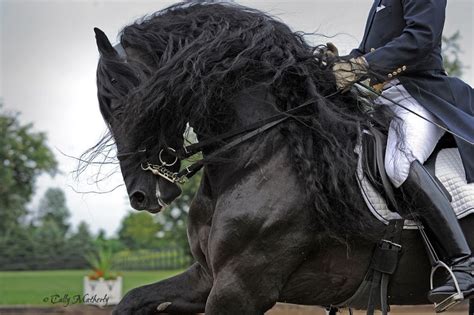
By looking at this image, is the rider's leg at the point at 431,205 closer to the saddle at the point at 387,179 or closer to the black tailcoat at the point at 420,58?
the saddle at the point at 387,179

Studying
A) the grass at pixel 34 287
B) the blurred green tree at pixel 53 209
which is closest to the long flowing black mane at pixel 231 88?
the grass at pixel 34 287

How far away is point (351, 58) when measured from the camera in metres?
5.18

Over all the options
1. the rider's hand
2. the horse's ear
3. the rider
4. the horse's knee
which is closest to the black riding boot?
the rider

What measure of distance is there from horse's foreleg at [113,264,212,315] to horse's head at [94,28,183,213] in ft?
2.21

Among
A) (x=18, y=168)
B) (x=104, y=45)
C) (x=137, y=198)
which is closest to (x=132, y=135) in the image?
(x=137, y=198)

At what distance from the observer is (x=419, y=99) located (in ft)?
17.5

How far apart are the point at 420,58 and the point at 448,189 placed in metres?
0.84

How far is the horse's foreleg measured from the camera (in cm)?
532

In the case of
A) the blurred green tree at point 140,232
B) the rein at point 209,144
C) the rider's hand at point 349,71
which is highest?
the rider's hand at point 349,71

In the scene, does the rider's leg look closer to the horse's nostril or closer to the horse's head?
the horse's head

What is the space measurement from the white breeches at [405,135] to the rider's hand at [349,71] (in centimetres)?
34

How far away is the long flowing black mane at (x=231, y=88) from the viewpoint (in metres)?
4.88

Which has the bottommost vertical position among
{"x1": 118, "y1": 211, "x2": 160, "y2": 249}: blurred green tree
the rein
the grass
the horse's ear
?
{"x1": 118, "y1": 211, "x2": 160, "y2": 249}: blurred green tree

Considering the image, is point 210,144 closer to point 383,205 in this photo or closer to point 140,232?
point 383,205
